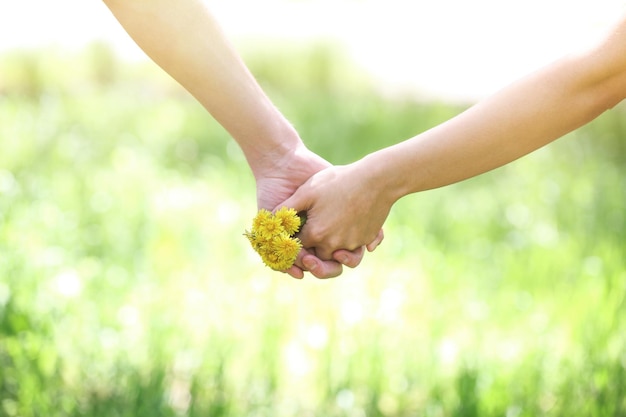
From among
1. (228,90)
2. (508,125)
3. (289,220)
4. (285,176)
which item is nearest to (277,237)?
(289,220)

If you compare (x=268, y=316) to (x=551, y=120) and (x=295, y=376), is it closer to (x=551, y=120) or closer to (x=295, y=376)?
(x=295, y=376)

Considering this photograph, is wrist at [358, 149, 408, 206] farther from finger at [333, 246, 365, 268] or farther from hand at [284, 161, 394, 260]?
finger at [333, 246, 365, 268]

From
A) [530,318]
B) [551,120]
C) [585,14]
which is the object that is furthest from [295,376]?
[585,14]

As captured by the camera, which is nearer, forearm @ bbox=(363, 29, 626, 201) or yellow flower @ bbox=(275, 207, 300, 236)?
forearm @ bbox=(363, 29, 626, 201)

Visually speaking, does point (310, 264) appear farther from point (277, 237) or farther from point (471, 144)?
point (471, 144)

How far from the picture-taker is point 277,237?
2057 millimetres

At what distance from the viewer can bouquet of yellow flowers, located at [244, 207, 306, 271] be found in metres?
2.05

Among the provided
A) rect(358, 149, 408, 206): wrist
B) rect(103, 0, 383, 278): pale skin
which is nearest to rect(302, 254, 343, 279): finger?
rect(103, 0, 383, 278): pale skin

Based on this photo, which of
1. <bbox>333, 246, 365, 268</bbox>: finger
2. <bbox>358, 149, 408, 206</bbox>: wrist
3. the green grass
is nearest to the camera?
<bbox>358, 149, 408, 206</bbox>: wrist

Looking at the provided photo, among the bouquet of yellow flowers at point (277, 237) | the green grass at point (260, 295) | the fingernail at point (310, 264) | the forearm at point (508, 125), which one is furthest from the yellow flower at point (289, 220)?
the green grass at point (260, 295)

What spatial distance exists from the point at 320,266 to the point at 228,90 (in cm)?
49

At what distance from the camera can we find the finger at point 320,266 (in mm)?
2168

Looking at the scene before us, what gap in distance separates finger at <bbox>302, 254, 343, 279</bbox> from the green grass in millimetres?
406

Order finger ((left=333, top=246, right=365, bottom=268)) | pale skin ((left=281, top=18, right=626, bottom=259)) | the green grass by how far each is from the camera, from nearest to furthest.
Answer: pale skin ((left=281, top=18, right=626, bottom=259))
finger ((left=333, top=246, right=365, bottom=268))
the green grass
